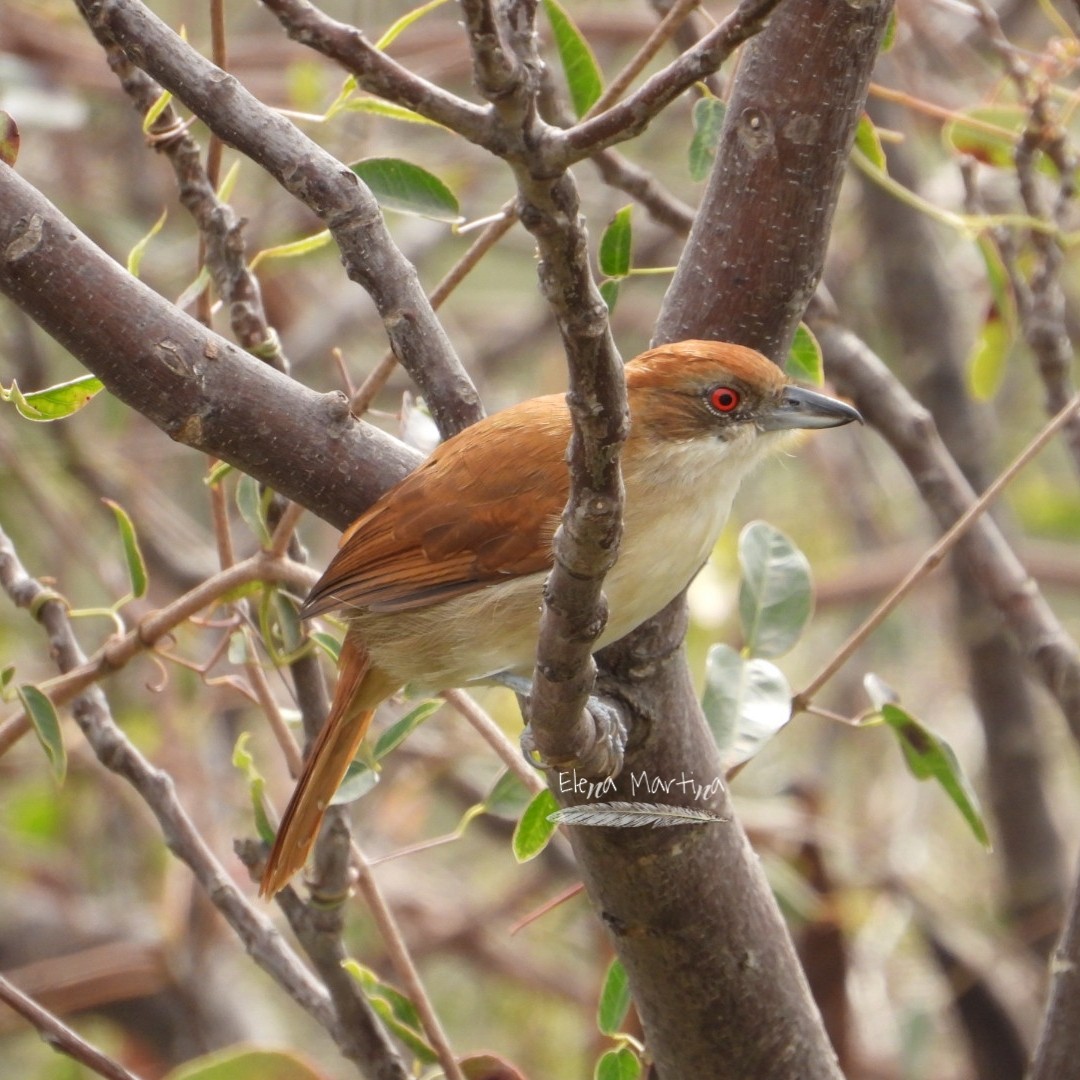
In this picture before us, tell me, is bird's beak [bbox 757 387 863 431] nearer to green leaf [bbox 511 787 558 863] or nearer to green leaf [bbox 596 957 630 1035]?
green leaf [bbox 511 787 558 863]

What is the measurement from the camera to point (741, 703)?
231 cm

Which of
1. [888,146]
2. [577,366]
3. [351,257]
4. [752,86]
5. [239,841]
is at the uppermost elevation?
[888,146]


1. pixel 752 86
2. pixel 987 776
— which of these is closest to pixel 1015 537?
pixel 987 776

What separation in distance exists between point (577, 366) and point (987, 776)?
3.30 meters

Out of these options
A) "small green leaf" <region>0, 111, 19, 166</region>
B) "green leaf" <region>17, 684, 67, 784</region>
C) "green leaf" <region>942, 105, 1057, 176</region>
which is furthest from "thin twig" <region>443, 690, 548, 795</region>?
"green leaf" <region>942, 105, 1057, 176</region>

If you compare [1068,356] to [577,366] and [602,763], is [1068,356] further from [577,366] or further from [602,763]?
[577,366]

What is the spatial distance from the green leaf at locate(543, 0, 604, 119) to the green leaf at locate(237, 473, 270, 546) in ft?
2.63

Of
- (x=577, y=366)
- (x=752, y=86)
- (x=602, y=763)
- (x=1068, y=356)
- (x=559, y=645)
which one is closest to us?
(x=577, y=366)

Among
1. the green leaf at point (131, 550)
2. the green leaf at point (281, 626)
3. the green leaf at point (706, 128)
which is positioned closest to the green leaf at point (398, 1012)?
the green leaf at point (281, 626)

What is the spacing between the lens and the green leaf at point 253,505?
221cm

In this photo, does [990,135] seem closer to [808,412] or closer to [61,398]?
[808,412]

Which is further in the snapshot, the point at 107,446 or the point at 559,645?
the point at 107,446

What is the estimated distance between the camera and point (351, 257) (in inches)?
71.7

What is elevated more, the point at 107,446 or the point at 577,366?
the point at 107,446
